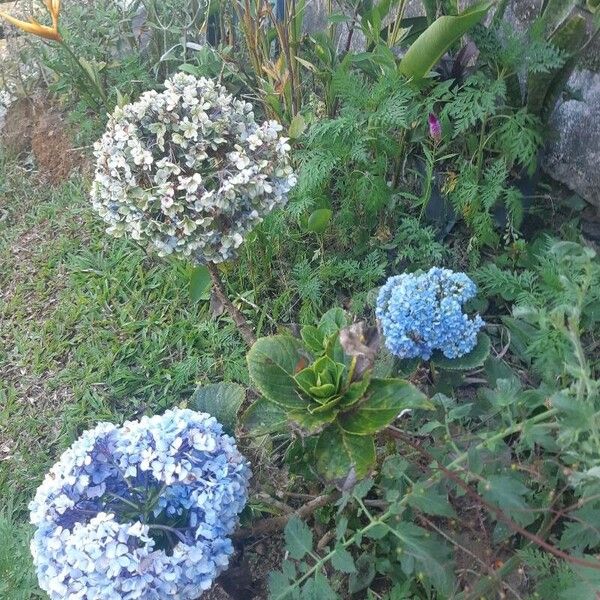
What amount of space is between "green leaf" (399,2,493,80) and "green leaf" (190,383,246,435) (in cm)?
122

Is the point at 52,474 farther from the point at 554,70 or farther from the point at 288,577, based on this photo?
the point at 554,70

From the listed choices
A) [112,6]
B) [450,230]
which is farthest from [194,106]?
[112,6]

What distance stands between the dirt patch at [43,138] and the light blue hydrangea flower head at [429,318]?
2.26 m

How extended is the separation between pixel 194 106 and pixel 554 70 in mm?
1171

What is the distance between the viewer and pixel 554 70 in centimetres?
229

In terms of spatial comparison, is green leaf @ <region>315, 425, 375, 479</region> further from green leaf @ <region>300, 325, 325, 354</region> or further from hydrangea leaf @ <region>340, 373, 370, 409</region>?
green leaf @ <region>300, 325, 325, 354</region>

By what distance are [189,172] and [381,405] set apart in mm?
972

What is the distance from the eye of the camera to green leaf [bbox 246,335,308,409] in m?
1.76

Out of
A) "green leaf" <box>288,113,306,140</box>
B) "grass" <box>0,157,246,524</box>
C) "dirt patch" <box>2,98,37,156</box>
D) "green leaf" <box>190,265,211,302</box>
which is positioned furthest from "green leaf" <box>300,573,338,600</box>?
"dirt patch" <box>2,98,37,156</box>

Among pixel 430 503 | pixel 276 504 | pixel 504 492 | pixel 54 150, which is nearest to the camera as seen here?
pixel 504 492

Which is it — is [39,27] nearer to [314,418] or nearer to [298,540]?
[314,418]

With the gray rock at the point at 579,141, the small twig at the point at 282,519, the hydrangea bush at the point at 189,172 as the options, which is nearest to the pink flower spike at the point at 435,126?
the gray rock at the point at 579,141

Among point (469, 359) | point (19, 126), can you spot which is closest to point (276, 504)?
point (469, 359)

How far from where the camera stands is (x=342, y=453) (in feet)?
5.64
